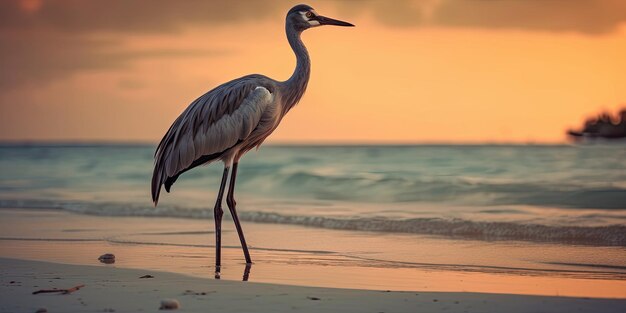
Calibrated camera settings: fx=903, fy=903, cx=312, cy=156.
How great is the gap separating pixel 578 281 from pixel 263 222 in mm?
7088

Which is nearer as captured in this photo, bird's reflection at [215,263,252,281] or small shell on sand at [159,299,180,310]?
small shell on sand at [159,299,180,310]

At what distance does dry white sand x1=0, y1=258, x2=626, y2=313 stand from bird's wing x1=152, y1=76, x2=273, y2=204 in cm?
228

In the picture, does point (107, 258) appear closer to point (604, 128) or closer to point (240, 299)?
point (240, 299)

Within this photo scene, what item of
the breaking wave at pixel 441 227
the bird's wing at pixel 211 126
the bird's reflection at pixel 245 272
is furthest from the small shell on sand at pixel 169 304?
the breaking wave at pixel 441 227

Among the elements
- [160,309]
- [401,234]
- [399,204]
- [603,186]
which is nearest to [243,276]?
[160,309]

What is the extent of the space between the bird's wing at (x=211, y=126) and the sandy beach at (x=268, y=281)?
3.32 ft

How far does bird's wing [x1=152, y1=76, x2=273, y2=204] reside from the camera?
939 centimetres

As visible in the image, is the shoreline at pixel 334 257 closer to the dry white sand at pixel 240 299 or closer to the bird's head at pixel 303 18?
the dry white sand at pixel 240 299

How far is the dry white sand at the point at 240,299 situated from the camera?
20.3ft

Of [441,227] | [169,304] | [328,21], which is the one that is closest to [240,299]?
[169,304]

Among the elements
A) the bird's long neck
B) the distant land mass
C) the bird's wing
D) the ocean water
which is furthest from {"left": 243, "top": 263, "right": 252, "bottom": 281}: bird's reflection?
the distant land mass

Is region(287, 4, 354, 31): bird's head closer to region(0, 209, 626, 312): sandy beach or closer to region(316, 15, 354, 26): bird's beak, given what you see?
region(316, 15, 354, 26): bird's beak

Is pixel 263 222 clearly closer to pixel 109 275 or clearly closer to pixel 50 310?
pixel 109 275

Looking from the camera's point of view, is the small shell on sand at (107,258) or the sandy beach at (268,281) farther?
the small shell on sand at (107,258)
